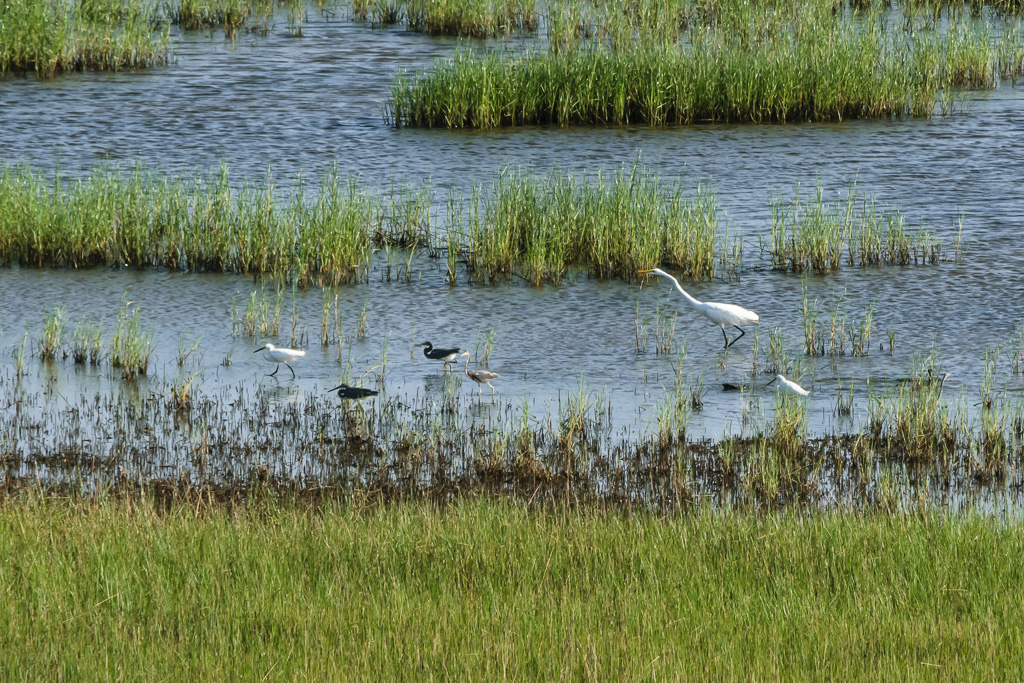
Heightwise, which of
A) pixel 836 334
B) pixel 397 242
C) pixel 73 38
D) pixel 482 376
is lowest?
pixel 836 334

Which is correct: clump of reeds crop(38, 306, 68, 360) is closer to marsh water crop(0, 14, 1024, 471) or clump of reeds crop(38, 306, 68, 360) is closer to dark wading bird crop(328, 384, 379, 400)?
marsh water crop(0, 14, 1024, 471)

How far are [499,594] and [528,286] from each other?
723cm

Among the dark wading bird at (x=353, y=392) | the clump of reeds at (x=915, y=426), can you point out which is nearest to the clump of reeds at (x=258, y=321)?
the dark wading bird at (x=353, y=392)

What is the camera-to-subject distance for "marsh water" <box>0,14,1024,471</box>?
9.84 m

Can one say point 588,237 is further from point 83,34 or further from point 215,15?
point 215,15

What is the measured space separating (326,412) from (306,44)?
58.1 feet

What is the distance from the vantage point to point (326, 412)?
29.5ft

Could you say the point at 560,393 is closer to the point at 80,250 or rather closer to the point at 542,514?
the point at 542,514

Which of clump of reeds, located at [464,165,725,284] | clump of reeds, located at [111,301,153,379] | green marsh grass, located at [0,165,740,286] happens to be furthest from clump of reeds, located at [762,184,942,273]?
clump of reeds, located at [111,301,153,379]

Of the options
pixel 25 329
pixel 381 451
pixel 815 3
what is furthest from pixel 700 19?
pixel 381 451

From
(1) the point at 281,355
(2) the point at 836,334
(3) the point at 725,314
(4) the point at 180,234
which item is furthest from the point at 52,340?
(2) the point at 836,334

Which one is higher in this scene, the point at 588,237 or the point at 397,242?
the point at 588,237

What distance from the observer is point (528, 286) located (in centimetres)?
1251

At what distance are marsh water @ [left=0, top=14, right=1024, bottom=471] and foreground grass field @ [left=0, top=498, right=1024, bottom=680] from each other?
92.5 inches
